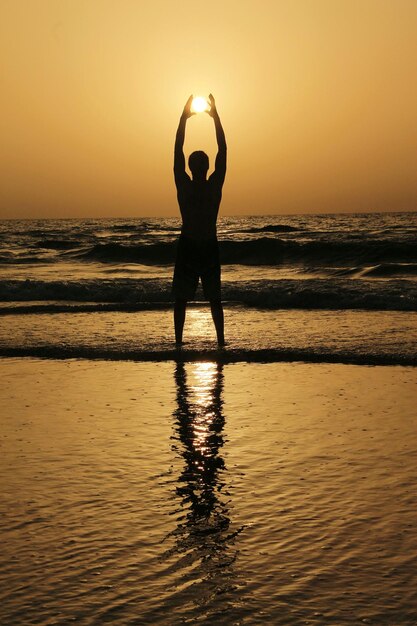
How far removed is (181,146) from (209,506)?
16.6 feet

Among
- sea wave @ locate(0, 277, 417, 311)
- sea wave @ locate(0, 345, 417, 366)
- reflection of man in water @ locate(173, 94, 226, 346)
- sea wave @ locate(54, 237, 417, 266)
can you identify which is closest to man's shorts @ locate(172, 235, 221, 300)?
reflection of man in water @ locate(173, 94, 226, 346)

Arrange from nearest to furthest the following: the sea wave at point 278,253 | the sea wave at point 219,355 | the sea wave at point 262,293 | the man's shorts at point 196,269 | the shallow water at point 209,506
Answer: the shallow water at point 209,506, the sea wave at point 219,355, the man's shorts at point 196,269, the sea wave at point 262,293, the sea wave at point 278,253

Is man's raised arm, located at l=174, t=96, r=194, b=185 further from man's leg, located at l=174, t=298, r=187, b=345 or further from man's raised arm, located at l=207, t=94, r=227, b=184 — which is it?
man's leg, located at l=174, t=298, r=187, b=345

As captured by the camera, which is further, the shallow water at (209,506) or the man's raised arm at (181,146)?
the man's raised arm at (181,146)

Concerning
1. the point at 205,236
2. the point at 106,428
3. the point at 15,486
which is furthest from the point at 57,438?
the point at 205,236

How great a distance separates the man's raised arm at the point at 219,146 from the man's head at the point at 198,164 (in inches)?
3.9

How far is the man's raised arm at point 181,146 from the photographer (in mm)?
8180

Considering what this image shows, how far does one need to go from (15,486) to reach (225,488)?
3.07 ft

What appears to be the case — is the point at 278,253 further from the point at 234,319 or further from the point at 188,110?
the point at 188,110

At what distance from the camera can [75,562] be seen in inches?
122

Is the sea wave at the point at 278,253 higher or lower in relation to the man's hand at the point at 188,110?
lower

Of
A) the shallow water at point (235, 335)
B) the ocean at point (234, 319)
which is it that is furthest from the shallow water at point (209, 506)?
the ocean at point (234, 319)

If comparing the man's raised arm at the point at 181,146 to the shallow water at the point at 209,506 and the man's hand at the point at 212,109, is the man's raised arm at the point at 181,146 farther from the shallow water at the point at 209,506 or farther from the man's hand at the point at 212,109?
the shallow water at the point at 209,506

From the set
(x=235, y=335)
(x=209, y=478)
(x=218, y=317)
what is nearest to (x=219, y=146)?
(x=218, y=317)
